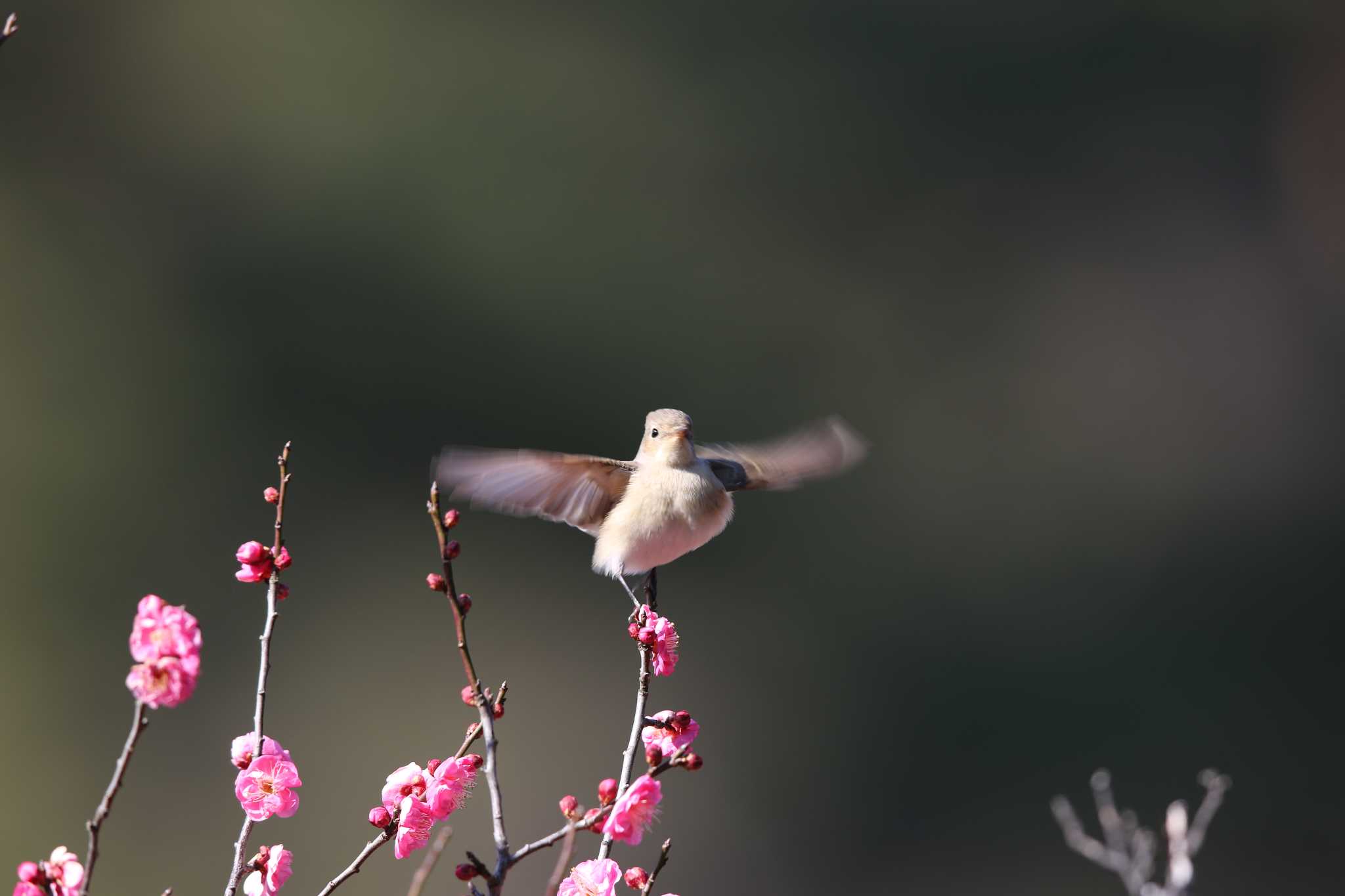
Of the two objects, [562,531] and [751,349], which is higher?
[751,349]

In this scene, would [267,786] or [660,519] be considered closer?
[267,786]

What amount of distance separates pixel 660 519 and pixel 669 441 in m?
0.15

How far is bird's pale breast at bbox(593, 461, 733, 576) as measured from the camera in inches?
76.7

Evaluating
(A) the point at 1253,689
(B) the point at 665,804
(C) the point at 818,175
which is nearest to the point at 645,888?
(B) the point at 665,804

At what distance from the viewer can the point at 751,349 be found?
6.85 meters

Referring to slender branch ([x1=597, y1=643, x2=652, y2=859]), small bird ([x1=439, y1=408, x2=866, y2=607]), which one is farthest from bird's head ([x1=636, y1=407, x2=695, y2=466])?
slender branch ([x1=597, y1=643, x2=652, y2=859])

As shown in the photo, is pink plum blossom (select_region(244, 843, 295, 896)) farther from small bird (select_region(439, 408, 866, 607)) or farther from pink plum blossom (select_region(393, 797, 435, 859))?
small bird (select_region(439, 408, 866, 607))

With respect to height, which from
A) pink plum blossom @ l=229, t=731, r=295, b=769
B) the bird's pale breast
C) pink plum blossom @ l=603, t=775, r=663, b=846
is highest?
the bird's pale breast

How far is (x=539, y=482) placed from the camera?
1.86 meters

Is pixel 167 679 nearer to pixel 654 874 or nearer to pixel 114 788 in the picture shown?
pixel 114 788

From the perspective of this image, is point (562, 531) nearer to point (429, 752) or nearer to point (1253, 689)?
point (429, 752)

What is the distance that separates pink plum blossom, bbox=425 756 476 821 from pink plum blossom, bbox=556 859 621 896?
14 centimetres

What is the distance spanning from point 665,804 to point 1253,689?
120 inches

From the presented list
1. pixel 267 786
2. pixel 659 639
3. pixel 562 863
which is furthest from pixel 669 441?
pixel 562 863
